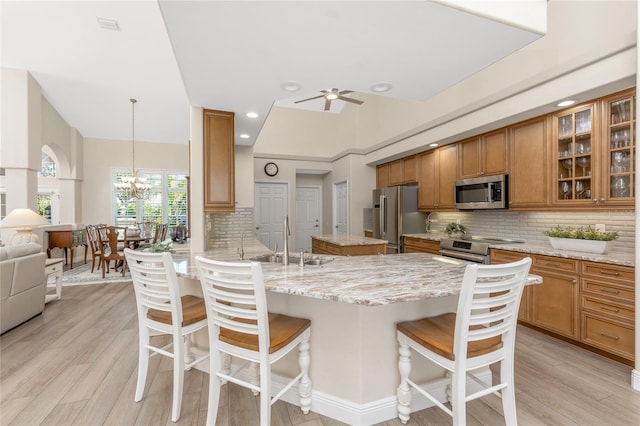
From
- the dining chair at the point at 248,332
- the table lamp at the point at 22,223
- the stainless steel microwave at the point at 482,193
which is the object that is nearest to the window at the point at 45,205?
the table lamp at the point at 22,223

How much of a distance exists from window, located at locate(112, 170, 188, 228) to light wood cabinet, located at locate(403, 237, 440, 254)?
6.11m

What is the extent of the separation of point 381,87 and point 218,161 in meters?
1.79

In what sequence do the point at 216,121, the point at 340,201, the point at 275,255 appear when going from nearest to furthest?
the point at 275,255
the point at 216,121
the point at 340,201

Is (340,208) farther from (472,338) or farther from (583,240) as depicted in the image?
(472,338)

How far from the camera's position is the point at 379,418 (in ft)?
5.92

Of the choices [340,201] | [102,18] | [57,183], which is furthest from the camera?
[57,183]

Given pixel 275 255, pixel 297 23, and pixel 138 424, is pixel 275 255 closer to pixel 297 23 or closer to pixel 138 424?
pixel 138 424

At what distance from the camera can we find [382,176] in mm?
6246

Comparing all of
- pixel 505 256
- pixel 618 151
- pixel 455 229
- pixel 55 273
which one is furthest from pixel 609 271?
pixel 55 273

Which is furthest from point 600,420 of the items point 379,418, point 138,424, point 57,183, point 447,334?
point 57,183

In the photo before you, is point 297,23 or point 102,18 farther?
→ point 102,18

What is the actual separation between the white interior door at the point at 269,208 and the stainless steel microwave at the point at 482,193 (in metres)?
4.05

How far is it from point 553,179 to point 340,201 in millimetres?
4493

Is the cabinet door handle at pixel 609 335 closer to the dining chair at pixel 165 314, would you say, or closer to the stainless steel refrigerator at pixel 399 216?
the stainless steel refrigerator at pixel 399 216
